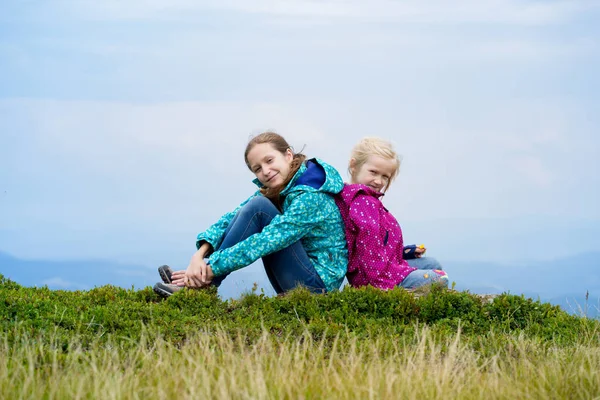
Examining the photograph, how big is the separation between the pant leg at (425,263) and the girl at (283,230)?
1449mm

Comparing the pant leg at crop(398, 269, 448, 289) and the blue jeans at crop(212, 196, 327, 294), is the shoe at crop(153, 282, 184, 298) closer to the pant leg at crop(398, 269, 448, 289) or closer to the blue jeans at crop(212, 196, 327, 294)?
the blue jeans at crop(212, 196, 327, 294)

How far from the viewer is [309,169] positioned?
30.2 feet

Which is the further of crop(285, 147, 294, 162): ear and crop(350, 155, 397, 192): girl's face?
crop(350, 155, 397, 192): girl's face

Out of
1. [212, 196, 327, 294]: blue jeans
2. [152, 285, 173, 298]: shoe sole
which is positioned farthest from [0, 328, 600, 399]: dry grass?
[152, 285, 173, 298]: shoe sole

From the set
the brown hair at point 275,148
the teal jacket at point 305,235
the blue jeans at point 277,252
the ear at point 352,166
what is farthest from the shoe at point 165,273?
the ear at point 352,166

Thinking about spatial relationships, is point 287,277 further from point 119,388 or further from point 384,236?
point 119,388

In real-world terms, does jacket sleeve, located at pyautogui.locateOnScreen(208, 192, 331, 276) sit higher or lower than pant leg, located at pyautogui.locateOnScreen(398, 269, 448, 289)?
higher

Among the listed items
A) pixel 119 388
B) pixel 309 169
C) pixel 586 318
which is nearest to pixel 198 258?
pixel 309 169

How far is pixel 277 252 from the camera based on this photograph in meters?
8.98

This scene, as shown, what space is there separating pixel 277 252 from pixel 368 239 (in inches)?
46.3

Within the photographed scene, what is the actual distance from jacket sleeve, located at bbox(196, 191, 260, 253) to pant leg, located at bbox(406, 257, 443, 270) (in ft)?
8.50

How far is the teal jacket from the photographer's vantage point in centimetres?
869

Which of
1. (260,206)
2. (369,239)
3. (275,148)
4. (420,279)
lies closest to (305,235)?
(260,206)

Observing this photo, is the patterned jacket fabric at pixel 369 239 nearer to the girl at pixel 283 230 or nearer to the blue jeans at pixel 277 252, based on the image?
the girl at pixel 283 230
